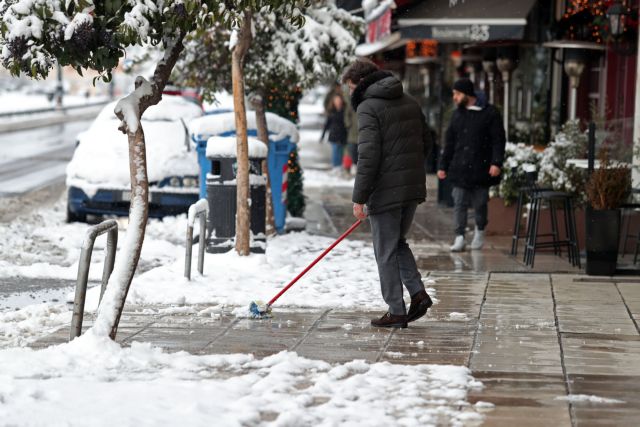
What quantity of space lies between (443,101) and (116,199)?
1009 cm

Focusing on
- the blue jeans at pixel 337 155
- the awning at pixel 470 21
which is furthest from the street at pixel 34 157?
the awning at pixel 470 21

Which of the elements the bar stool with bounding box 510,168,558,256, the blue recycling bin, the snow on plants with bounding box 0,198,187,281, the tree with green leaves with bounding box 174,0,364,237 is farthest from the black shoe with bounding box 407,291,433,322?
the blue recycling bin

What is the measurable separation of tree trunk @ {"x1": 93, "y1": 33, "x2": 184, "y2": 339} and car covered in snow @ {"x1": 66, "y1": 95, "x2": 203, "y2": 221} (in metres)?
7.56

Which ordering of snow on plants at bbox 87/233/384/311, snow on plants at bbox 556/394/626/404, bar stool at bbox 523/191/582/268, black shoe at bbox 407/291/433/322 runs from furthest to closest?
bar stool at bbox 523/191/582/268, snow on plants at bbox 87/233/384/311, black shoe at bbox 407/291/433/322, snow on plants at bbox 556/394/626/404

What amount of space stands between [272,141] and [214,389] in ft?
25.7

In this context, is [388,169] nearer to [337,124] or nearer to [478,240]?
[478,240]

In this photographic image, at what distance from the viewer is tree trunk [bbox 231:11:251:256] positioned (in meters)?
11.1

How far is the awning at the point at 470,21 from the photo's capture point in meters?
15.3

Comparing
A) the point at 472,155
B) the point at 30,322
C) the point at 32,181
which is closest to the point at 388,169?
the point at 30,322

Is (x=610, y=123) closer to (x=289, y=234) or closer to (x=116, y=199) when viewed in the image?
(x=289, y=234)

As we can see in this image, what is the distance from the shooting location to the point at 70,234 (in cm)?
1412

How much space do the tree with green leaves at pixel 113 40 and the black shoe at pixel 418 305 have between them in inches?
79.6

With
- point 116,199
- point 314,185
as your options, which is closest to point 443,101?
point 314,185

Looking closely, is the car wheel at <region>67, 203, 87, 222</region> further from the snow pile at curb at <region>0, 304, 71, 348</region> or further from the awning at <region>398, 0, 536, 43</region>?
the snow pile at curb at <region>0, 304, 71, 348</region>
